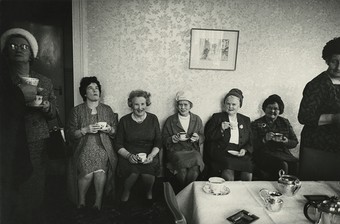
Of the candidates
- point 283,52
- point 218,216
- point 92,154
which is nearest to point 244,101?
point 283,52

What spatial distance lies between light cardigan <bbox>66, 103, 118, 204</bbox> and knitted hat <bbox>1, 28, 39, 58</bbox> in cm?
113

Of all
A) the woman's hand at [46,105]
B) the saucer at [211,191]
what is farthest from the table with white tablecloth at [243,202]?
the woman's hand at [46,105]

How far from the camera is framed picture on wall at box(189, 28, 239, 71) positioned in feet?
9.72

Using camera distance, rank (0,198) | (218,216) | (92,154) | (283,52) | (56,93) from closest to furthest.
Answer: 1. (0,198)
2. (218,216)
3. (56,93)
4. (92,154)
5. (283,52)

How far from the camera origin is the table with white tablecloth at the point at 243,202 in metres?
1.22

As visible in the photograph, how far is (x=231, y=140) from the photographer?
2805 mm

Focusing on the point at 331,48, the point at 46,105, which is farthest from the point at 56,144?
the point at 331,48

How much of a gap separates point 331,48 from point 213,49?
1298 millimetres

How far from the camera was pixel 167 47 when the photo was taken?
2.97m

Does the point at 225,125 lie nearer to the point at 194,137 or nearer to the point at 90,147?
the point at 194,137

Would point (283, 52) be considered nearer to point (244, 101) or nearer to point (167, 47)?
point (244, 101)

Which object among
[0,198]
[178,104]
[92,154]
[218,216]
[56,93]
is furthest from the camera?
[178,104]

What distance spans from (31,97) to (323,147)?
2.56 m

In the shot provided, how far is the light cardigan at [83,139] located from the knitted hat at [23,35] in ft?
3.72
